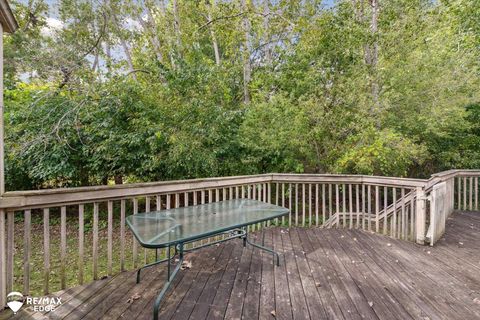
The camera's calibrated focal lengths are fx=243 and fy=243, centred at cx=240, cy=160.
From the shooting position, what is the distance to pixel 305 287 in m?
2.17

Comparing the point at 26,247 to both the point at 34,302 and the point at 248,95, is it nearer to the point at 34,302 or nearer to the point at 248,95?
the point at 34,302

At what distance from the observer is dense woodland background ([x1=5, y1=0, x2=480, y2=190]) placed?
202 inches

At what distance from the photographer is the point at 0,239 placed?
5.87 ft

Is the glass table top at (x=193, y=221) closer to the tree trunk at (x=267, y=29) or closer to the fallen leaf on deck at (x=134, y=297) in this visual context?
the fallen leaf on deck at (x=134, y=297)

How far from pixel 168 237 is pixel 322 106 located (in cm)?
453

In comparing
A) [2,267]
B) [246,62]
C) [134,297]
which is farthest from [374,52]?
[2,267]

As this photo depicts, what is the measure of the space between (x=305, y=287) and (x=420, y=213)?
210 centimetres

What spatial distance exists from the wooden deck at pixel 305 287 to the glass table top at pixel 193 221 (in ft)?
1.84

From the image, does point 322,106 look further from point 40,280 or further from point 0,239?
point 40,280

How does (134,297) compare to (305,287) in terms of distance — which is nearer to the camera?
(134,297)

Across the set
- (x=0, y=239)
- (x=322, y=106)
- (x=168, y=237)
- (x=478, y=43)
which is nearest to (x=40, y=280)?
(x=0, y=239)

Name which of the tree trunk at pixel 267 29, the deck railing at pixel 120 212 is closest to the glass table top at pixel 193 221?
A: the deck railing at pixel 120 212

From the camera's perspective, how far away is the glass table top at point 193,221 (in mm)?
1824

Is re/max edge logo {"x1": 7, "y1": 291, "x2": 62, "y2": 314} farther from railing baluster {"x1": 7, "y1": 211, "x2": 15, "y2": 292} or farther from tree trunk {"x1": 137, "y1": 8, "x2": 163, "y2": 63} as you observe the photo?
tree trunk {"x1": 137, "y1": 8, "x2": 163, "y2": 63}
